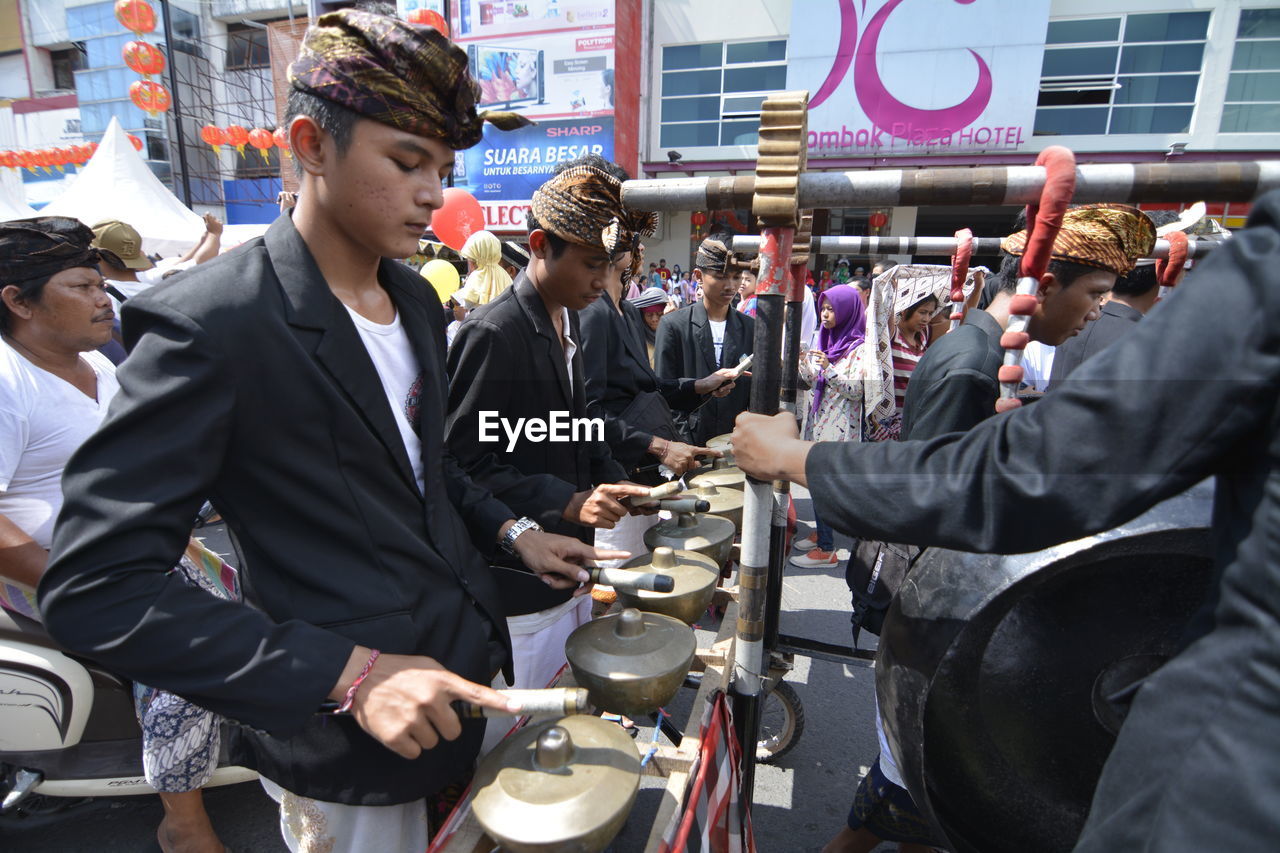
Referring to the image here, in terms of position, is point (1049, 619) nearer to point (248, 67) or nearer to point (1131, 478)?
point (1131, 478)

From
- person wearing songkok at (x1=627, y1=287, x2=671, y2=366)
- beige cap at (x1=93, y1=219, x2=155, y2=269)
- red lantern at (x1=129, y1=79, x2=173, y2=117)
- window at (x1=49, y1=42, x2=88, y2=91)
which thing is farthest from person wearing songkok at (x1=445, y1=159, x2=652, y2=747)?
window at (x1=49, y1=42, x2=88, y2=91)

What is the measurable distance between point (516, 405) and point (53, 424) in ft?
5.11

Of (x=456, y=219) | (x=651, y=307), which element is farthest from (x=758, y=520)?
(x=456, y=219)

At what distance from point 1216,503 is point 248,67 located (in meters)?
29.5

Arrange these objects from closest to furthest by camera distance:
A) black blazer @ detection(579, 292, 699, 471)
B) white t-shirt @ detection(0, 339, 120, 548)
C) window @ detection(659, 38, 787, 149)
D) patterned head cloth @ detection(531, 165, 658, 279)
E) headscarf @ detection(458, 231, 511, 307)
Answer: patterned head cloth @ detection(531, 165, 658, 279) < white t-shirt @ detection(0, 339, 120, 548) < black blazer @ detection(579, 292, 699, 471) < headscarf @ detection(458, 231, 511, 307) < window @ detection(659, 38, 787, 149)

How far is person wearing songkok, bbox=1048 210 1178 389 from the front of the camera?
326cm

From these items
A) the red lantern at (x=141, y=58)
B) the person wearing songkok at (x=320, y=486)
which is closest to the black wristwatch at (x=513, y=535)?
the person wearing songkok at (x=320, y=486)

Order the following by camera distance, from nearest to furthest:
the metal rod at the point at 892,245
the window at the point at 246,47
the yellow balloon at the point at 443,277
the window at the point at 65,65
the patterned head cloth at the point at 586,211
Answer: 1. the patterned head cloth at the point at 586,211
2. the metal rod at the point at 892,245
3. the yellow balloon at the point at 443,277
4. the window at the point at 246,47
5. the window at the point at 65,65

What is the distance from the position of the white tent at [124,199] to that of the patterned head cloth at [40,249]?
8.48m

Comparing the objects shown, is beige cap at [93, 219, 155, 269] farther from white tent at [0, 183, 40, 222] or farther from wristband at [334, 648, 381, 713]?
white tent at [0, 183, 40, 222]

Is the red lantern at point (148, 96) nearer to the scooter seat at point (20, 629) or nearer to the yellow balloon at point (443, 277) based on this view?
the yellow balloon at point (443, 277)

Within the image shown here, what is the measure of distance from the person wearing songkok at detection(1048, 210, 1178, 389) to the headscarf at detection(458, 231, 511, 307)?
4.10 metres

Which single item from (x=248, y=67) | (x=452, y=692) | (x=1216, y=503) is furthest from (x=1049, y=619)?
(x=248, y=67)

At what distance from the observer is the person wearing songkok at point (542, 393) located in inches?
66.4
